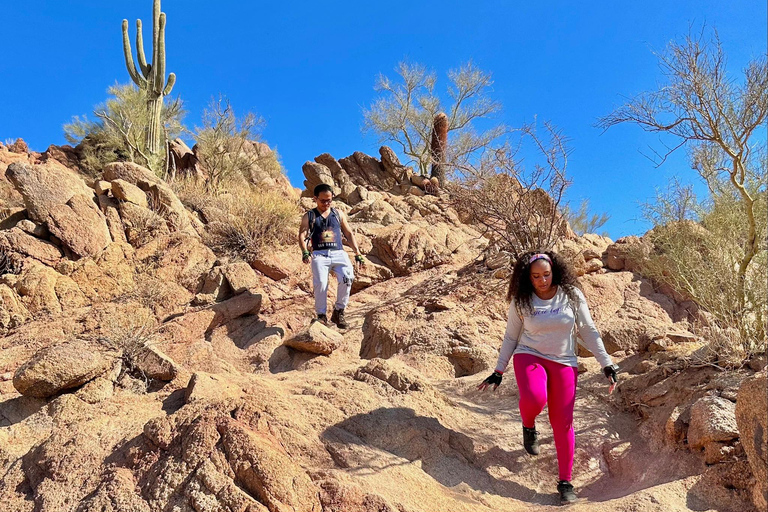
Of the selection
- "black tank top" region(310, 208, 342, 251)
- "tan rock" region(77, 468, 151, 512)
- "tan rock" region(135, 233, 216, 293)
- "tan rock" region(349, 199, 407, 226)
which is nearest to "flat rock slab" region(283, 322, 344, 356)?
"black tank top" region(310, 208, 342, 251)

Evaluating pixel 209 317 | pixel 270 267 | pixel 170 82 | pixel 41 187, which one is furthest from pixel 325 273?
pixel 170 82

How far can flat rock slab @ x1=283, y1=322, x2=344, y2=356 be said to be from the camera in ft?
17.7

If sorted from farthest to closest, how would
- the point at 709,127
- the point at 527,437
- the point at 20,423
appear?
1. the point at 709,127
2. the point at 20,423
3. the point at 527,437

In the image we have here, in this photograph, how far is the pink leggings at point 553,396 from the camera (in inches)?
123

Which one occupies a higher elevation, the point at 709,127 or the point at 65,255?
the point at 709,127

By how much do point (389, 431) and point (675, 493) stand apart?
5.59 feet

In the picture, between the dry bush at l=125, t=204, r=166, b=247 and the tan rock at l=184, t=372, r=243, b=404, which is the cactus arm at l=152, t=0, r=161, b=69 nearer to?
the dry bush at l=125, t=204, r=166, b=247

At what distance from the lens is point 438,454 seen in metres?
3.36

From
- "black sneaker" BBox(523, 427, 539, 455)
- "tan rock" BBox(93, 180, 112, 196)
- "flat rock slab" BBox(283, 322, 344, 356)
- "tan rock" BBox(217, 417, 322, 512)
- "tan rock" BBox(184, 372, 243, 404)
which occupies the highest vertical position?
"tan rock" BBox(93, 180, 112, 196)

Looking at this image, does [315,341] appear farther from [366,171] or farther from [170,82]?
[170,82]

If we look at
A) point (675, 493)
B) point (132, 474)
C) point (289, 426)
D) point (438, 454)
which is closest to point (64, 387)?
point (132, 474)

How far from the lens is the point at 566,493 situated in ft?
9.91

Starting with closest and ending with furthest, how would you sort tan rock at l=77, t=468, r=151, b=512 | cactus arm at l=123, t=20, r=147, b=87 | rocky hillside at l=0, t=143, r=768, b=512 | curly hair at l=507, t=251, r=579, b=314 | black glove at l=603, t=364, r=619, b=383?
tan rock at l=77, t=468, r=151, b=512 → rocky hillside at l=0, t=143, r=768, b=512 → black glove at l=603, t=364, r=619, b=383 → curly hair at l=507, t=251, r=579, b=314 → cactus arm at l=123, t=20, r=147, b=87

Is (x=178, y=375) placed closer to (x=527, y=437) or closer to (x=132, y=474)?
(x=132, y=474)
